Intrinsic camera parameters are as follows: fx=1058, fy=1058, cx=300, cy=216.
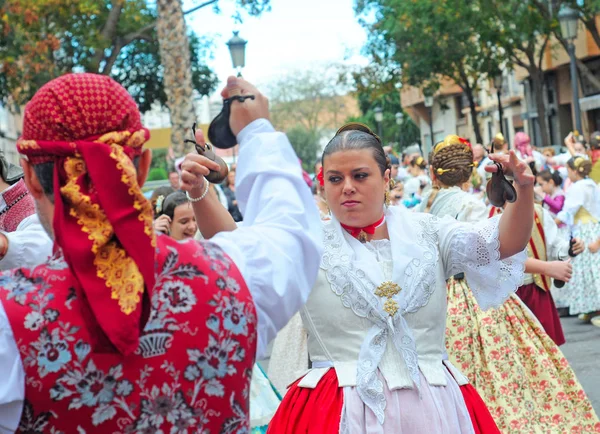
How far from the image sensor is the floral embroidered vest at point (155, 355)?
1958mm

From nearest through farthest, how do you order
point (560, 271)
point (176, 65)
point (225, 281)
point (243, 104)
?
point (225, 281), point (243, 104), point (560, 271), point (176, 65)

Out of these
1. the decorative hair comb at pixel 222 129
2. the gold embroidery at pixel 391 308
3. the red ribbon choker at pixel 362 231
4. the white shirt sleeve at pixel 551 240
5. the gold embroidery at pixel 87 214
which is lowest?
the white shirt sleeve at pixel 551 240

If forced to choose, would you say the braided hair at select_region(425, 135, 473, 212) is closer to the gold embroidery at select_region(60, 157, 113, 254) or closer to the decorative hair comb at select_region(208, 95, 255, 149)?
the decorative hair comb at select_region(208, 95, 255, 149)

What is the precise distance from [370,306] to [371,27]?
1111 inches

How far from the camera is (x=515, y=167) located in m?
3.51

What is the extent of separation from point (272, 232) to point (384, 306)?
1.59 m

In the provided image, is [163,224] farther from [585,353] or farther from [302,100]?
[302,100]

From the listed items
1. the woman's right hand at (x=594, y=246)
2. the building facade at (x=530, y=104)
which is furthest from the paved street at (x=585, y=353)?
the building facade at (x=530, y=104)

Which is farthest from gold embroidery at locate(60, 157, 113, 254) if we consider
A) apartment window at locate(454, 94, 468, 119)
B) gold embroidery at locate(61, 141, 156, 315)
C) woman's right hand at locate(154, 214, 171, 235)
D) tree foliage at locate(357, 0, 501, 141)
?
apartment window at locate(454, 94, 468, 119)

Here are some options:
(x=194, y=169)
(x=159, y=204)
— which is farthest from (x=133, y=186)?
(x=159, y=204)

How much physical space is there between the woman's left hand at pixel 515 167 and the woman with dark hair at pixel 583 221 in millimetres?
8167

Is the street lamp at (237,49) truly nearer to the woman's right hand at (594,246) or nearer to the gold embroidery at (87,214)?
the woman's right hand at (594,246)

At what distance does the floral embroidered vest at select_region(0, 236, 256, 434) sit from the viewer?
6.42 feet

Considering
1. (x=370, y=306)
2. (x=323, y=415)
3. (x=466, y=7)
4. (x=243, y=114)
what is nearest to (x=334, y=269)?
(x=370, y=306)
